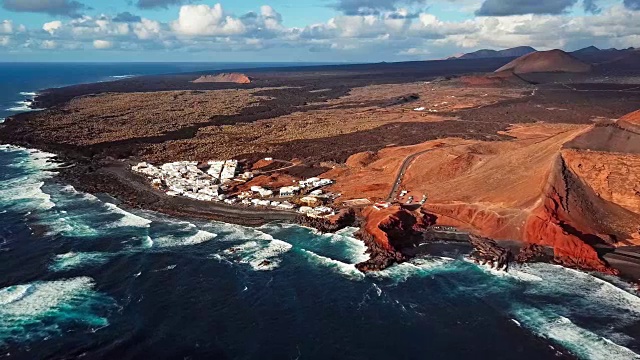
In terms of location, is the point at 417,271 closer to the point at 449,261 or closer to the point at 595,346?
the point at 449,261

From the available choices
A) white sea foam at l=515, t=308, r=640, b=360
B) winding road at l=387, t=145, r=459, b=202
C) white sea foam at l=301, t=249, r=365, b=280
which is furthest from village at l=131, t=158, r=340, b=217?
white sea foam at l=515, t=308, r=640, b=360

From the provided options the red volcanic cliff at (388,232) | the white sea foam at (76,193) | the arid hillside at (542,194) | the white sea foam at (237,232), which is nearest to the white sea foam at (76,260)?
the white sea foam at (237,232)

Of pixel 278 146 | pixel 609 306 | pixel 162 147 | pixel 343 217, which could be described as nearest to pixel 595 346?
pixel 609 306

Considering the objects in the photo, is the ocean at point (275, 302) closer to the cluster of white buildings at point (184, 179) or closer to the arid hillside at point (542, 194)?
the arid hillside at point (542, 194)

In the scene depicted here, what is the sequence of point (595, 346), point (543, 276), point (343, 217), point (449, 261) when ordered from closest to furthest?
point (595, 346) → point (543, 276) → point (449, 261) → point (343, 217)

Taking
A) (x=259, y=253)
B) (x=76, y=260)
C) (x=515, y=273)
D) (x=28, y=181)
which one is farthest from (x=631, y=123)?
(x=28, y=181)
